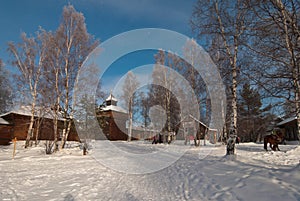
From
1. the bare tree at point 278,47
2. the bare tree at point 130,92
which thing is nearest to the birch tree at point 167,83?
the bare tree at point 130,92

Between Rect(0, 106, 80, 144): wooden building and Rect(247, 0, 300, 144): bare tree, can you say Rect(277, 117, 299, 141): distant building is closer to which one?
Rect(247, 0, 300, 144): bare tree

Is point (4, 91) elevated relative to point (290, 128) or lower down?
elevated

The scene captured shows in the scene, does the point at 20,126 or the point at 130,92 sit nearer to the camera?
the point at 20,126

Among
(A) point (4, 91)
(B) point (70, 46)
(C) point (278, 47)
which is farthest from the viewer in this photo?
(A) point (4, 91)

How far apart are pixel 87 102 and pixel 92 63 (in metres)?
3.92

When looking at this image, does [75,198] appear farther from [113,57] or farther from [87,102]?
[87,102]

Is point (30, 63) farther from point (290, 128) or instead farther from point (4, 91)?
point (290, 128)

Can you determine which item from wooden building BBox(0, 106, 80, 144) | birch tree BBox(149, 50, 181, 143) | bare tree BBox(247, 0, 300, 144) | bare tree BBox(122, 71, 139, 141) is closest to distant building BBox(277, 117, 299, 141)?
birch tree BBox(149, 50, 181, 143)

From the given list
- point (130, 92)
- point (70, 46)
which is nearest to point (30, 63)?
point (70, 46)

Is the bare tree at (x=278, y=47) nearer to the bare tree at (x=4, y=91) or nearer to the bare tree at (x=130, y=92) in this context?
the bare tree at (x=130, y=92)

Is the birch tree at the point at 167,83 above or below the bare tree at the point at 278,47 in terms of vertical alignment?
above

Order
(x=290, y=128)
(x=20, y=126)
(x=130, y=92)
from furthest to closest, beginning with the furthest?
(x=130, y=92) < (x=290, y=128) < (x=20, y=126)

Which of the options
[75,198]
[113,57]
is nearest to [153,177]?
[75,198]

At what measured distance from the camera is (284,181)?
3.93m
